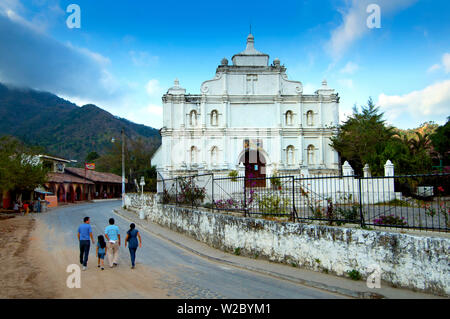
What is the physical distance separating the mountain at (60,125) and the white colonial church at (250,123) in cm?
4754

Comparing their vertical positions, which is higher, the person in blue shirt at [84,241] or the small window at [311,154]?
the small window at [311,154]

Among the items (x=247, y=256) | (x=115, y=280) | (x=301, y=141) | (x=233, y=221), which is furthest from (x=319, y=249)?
(x=301, y=141)

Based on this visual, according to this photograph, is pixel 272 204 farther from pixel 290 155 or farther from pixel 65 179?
pixel 65 179

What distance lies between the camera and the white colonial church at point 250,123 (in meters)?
34.8

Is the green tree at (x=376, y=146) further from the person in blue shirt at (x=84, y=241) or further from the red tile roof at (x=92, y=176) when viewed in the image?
the red tile roof at (x=92, y=176)

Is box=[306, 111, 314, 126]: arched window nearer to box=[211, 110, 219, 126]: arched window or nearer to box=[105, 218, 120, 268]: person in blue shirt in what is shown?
box=[211, 110, 219, 126]: arched window

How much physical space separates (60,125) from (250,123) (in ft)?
390

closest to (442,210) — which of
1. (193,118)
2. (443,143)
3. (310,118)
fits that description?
(310,118)

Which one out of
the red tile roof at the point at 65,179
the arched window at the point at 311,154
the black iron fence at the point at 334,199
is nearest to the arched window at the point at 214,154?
the arched window at the point at 311,154

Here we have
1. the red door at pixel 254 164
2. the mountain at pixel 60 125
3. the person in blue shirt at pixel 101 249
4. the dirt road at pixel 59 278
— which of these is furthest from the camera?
the mountain at pixel 60 125

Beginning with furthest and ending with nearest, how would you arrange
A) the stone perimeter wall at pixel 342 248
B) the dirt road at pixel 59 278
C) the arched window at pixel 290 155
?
1. the arched window at pixel 290 155
2. the dirt road at pixel 59 278
3. the stone perimeter wall at pixel 342 248

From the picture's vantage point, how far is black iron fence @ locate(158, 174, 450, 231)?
823 centimetres

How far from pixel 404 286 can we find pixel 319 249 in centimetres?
223

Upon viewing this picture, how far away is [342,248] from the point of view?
8781mm
